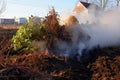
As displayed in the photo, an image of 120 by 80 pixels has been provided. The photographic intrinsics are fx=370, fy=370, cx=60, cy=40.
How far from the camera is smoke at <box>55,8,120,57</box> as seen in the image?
15.0 metres

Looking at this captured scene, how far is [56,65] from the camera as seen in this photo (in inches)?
506

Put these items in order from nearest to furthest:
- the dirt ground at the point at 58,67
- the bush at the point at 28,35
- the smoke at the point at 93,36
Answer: the dirt ground at the point at 58,67
the smoke at the point at 93,36
the bush at the point at 28,35

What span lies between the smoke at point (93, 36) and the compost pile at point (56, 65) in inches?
16.8

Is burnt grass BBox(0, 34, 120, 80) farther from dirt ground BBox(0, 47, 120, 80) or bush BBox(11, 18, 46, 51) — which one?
bush BBox(11, 18, 46, 51)

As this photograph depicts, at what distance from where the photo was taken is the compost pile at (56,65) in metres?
11.7

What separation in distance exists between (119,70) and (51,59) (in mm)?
2469

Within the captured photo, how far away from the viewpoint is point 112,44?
16.5m

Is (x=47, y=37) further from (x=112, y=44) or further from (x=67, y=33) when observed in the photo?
(x=112, y=44)

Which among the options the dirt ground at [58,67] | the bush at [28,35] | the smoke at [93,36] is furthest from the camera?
the bush at [28,35]

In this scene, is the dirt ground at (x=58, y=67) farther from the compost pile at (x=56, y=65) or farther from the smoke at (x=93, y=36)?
the smoke at (x=93, y=36)

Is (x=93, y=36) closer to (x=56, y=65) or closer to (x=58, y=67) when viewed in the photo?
(x=56, y=65)

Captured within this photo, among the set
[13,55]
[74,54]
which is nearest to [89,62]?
[74,54]

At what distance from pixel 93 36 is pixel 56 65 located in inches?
156

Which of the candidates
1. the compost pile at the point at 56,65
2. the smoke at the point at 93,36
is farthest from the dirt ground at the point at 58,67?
the smoke at the point at 93,36
